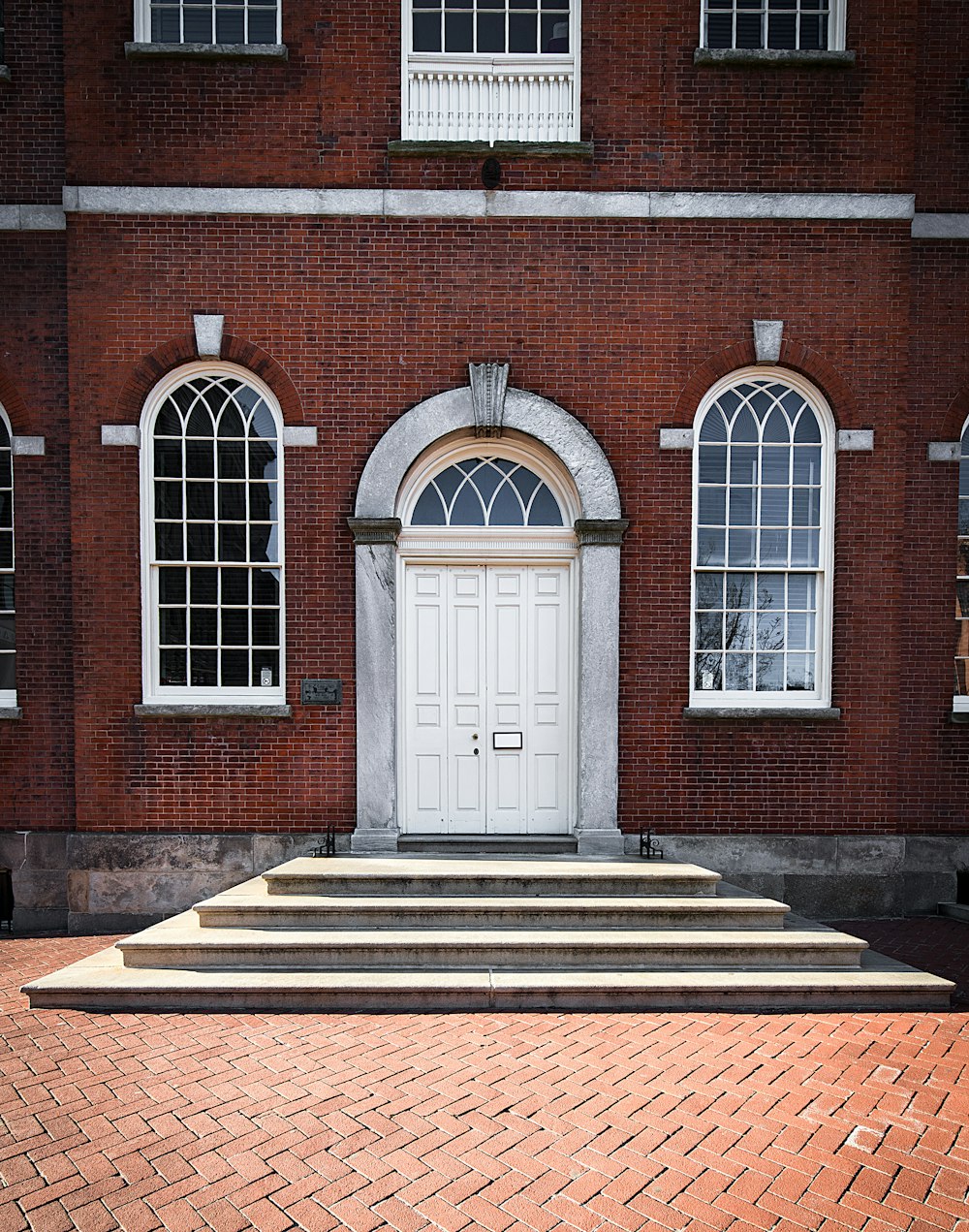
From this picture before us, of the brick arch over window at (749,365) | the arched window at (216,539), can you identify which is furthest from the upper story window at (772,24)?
the arched window at (216,539)

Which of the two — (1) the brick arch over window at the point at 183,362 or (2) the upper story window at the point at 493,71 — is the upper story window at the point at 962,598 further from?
(1) the brick arch over window at the point at 183,362

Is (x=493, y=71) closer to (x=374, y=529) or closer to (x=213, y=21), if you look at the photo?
(x=213, y=21)

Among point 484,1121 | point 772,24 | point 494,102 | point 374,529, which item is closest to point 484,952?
point 484,1121

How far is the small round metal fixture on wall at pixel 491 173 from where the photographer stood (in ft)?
22.2

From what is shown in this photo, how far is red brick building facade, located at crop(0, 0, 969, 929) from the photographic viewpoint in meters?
6.73

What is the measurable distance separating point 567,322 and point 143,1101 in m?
6.72

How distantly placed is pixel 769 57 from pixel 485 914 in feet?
26.4

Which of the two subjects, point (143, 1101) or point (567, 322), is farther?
point (567, 322)

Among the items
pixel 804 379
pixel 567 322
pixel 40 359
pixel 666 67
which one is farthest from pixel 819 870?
pixel 40 359

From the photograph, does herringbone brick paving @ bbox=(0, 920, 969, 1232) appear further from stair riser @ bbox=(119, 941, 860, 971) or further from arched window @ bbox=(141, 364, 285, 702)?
arched window @ bbox=(141, 364, 285, 702)

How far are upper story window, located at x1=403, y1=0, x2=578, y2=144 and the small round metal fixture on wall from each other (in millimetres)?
264

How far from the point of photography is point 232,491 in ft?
23.0

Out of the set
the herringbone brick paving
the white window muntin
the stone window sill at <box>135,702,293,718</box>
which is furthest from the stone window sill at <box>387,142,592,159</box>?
the herringbone brick paving

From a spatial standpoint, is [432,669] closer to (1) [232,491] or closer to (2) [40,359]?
(1) [232,491]
